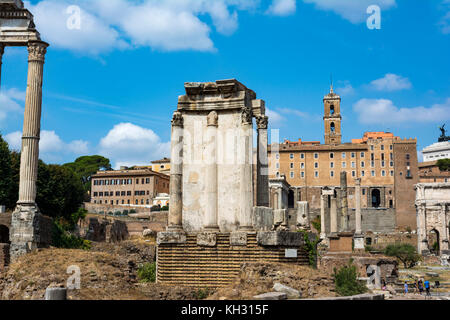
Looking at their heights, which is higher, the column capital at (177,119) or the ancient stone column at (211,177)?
the column capital at (177,119)

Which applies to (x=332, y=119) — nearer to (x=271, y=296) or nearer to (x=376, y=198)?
(x=376, y=198)

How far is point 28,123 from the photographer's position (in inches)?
840

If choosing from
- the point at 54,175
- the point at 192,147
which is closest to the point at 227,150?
the point at 192,147

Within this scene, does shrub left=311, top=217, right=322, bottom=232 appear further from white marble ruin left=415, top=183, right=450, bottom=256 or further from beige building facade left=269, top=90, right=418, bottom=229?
white marble ruin left=415, top=183, right=450, bottom=256

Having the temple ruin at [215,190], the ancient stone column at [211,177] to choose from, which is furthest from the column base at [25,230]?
the ancient stone column at [211,177]

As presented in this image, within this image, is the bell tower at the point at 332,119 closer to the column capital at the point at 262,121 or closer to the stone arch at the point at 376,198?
the stone arch at the point at 376,198

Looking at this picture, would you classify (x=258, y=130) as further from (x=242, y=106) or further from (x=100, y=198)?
(x=100, y=198)

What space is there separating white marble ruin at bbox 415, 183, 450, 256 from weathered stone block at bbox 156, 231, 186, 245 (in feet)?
187

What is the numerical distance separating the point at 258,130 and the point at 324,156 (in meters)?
83.3

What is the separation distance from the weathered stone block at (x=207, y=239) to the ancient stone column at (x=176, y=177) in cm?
96

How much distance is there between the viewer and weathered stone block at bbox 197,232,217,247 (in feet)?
44.1

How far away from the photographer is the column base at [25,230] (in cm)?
1970
